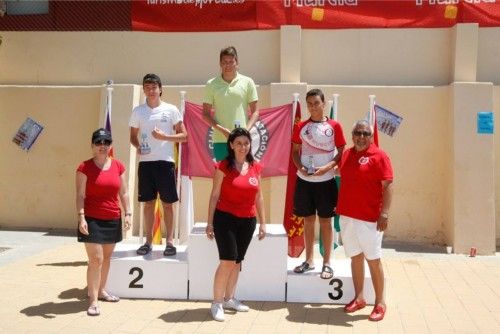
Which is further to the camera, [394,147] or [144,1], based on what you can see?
[144,1]

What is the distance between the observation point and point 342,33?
900 cm

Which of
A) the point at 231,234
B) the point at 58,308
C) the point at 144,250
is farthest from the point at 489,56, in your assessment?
the point at 58,308

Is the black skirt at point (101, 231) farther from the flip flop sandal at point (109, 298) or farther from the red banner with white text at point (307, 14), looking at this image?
the red banner with white text at point (307, 14)

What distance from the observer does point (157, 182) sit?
224 inches

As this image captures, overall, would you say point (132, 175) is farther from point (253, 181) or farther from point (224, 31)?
point (253, 181)

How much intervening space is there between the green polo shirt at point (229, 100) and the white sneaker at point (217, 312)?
5.81 feet

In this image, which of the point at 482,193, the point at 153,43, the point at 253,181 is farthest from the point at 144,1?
the point at 482,193

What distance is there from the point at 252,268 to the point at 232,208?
0.98 m

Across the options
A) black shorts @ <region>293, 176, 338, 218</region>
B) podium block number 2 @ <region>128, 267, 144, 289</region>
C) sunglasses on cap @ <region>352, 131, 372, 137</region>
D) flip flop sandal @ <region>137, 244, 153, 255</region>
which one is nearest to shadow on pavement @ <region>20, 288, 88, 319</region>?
podium block number 2 @ <region>128, 267, 144, 289</region>

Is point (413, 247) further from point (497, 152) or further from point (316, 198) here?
point (316, 198)

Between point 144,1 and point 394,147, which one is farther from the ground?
point 144,1

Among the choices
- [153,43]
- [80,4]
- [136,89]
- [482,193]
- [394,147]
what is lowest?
[482,193]

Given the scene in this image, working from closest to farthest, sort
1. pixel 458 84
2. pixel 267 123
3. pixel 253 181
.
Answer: pixel 253 181
pixel 267 123
pixel 458 84

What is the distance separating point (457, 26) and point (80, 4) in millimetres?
6332
